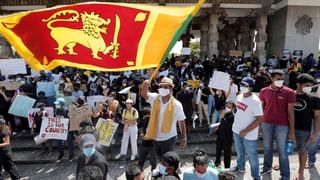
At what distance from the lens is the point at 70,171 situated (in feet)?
21.3

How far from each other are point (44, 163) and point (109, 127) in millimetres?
1594

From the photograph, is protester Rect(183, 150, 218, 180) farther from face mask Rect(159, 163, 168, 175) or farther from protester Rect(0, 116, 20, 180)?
protester Rect(0, 116, 20, 180)

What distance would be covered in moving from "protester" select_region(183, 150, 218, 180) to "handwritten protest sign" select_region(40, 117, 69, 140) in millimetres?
3803

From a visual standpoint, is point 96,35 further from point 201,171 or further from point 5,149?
point 5,149

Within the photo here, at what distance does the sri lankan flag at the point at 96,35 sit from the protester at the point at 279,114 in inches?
60.9

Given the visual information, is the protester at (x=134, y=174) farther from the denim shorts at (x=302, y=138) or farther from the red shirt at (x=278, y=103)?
the denim shorts at (x=302, y=138)

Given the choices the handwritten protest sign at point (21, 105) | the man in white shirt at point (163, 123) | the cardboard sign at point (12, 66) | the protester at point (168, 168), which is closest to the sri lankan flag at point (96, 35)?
the man in white shirt at point (163, 123)

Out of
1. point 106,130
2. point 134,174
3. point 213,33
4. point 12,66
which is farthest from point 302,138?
point 213,33

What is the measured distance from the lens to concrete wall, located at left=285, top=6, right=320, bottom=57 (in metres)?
15.8

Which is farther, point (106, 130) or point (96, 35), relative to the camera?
point (106, 130)

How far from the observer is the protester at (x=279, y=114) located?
4.76m

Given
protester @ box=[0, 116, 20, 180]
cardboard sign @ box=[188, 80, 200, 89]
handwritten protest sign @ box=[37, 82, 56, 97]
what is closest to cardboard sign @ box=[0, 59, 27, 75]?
handwritten protest sign @ box=[37, 82, 56, 97]

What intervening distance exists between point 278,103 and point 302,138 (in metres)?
0.64

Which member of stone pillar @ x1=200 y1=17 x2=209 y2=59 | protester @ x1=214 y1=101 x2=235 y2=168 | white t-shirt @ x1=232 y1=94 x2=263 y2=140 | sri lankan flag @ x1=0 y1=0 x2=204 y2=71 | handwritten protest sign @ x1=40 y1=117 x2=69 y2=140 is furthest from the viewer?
stone pillar @ x1=200 y1=17 x2=209 y2=59
